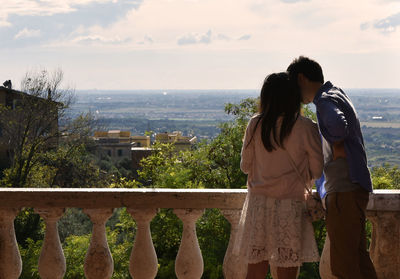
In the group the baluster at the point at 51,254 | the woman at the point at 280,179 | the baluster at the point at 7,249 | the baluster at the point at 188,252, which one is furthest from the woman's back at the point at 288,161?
the baluster at the point at 7,249

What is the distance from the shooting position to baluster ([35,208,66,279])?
3.45 metres

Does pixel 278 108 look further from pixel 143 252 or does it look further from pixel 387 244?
pixel 143 252

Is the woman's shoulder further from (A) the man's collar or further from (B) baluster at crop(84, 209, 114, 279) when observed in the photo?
(B) baluster at crop(84, 209, 114, 279)

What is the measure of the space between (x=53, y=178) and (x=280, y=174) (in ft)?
101

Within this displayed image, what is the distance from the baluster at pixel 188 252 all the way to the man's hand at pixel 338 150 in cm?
Result: 88

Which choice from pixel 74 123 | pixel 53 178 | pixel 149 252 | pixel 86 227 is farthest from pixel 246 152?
pixel 74 123

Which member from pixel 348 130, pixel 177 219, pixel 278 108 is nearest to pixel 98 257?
pixel 278 108

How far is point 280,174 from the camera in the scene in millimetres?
3158

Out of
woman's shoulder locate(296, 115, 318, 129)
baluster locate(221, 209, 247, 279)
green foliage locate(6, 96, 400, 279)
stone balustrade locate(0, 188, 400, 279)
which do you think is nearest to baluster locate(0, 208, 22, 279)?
stone balustrade locate(0, 188, 400, 279)

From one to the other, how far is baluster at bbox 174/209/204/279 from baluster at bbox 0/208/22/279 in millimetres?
1011

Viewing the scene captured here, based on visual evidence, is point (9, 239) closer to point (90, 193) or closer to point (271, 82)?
point (90, 193)

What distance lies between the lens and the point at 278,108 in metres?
3.13

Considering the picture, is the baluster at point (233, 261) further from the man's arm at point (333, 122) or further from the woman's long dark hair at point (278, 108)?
the man's arm at point (333, 122)

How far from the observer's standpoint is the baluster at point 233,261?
11.1 ft
